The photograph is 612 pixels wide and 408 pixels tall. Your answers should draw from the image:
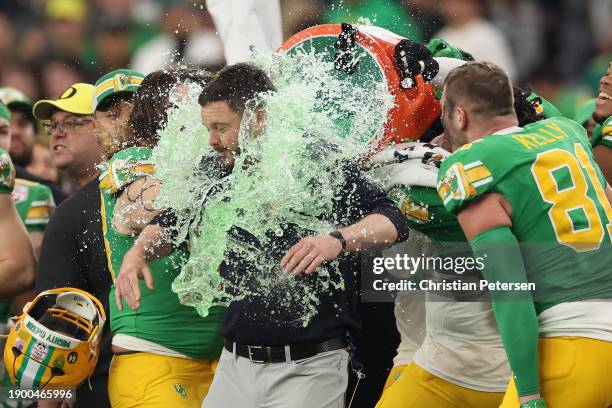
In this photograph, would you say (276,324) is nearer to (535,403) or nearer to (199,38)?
(535,403)

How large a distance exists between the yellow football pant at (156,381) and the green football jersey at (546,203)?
152 centimetres

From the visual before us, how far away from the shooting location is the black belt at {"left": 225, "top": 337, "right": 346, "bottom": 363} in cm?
371

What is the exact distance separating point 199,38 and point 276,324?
13.8ft

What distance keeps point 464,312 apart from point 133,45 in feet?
17.8

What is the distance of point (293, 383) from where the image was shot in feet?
12.1

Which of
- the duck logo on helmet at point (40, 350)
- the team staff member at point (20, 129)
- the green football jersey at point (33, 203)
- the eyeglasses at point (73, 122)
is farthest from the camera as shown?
the team staff member at point (20, 129)

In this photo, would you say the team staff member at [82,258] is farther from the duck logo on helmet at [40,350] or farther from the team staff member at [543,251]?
the team staff member at [543,251]

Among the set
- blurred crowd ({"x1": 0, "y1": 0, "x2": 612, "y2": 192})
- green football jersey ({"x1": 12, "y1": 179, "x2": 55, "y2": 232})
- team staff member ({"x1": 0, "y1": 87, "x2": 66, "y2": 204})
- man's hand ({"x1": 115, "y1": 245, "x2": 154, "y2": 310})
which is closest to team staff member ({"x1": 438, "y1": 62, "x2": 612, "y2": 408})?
man's hand ({"x1": 115, "y1": 245, "x2": 154, "y2": 310})

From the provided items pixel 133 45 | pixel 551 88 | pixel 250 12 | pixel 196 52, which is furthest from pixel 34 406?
pixel 551 88

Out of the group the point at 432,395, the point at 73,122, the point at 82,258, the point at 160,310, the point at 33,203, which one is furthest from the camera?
the point at 33,203

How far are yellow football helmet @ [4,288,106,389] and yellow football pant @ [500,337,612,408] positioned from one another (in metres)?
1.86

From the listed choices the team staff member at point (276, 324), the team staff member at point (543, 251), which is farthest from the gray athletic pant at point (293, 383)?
the team staff member at point (543, 251)

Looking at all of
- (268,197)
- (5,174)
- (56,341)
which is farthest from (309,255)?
(5,174)

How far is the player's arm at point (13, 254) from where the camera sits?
5.21m
